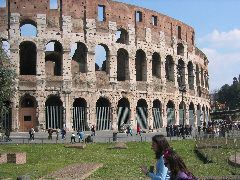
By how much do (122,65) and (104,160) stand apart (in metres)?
19.9

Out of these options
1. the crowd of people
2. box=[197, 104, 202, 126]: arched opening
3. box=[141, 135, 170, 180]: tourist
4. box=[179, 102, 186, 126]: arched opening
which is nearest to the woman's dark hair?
box=[141, 135, 170, 180]: tourist

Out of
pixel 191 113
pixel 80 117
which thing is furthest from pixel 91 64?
pixel 191 113

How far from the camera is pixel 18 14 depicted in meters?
31.1

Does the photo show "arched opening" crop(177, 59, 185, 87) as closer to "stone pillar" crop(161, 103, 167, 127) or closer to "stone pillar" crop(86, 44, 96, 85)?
"stone pillar" crop(161, 103, 167, 127)

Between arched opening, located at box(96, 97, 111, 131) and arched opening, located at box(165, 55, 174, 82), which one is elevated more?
arched opening, located at box(165, 55, 174, 82)

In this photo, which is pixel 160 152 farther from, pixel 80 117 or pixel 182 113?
pixel 182 113

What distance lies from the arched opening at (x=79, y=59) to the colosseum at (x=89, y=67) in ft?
0.25

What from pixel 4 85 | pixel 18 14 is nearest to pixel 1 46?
pixel 4 85

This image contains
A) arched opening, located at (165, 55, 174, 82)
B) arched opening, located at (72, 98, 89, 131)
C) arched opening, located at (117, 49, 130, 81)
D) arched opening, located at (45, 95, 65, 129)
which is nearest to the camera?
arched opening, located at (45, 95, 65, 129)

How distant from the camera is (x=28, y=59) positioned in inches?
1340

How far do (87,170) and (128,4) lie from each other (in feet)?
79.1

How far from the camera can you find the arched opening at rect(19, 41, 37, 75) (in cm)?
3362

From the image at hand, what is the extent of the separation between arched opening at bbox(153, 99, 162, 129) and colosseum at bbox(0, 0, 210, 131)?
77mm

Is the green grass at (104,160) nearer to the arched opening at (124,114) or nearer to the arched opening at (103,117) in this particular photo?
the arched opening at (103,117)
